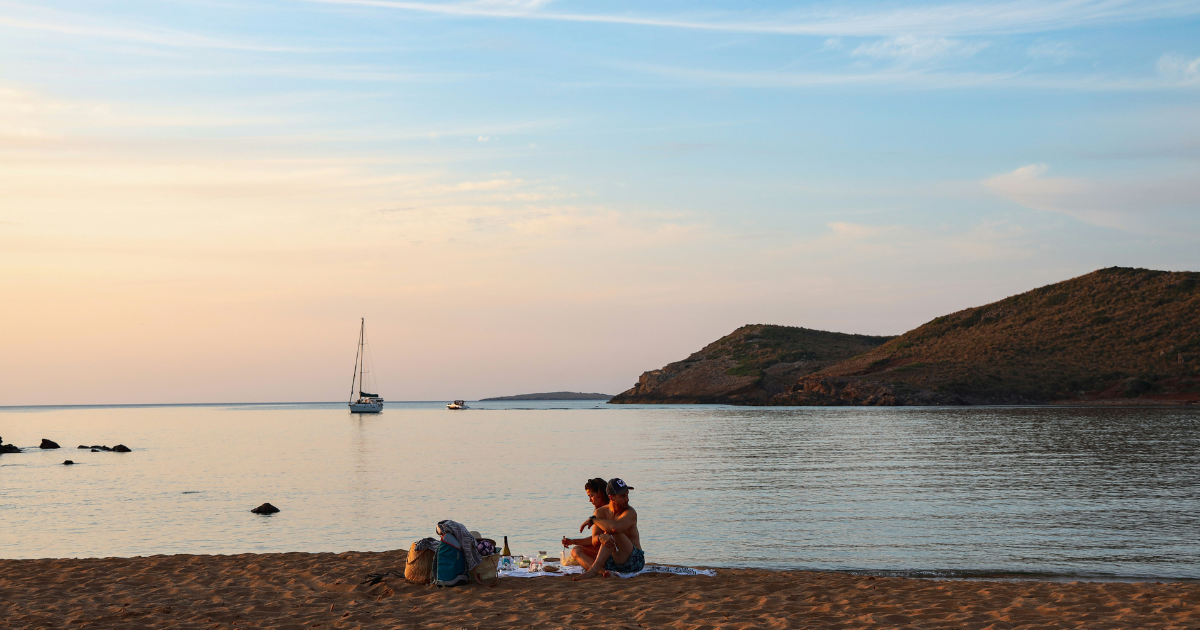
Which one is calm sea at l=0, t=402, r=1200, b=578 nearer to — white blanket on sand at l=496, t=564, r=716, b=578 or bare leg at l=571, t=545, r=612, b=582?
white blanket on sand at l=496, t=564, r=716, b=578

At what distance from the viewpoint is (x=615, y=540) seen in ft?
45.8

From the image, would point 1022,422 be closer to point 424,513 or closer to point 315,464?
point 315,464

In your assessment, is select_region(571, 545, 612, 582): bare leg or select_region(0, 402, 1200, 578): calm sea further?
select_region(0, 402, 1200, 578): calm sea

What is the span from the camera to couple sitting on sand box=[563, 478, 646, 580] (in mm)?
13727

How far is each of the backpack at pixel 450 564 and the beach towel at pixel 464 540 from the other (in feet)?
0.18

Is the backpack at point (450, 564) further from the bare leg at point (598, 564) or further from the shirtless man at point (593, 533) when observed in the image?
the bare leg at point (598, 564)

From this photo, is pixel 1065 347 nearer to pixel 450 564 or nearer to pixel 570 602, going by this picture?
pixel 570 602

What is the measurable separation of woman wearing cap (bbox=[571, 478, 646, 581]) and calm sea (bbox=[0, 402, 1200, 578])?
14.0ft

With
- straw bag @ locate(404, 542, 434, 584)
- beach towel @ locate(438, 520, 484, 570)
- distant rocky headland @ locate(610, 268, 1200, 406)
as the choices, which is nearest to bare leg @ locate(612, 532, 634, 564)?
beach towel @ locate(438, 520, 484, 570)

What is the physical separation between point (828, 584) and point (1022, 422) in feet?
241

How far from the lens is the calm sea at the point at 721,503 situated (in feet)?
62.7

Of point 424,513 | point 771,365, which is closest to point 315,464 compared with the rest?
point 424,513

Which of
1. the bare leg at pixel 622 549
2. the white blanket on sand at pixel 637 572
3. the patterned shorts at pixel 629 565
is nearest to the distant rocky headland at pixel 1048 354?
the white blanket on sand at pixel 637 572

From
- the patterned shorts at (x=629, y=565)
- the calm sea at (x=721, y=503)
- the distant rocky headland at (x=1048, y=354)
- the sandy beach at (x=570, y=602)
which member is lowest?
the calm sea at (x=721, y=503)
